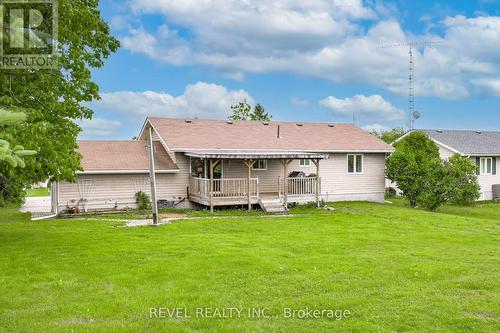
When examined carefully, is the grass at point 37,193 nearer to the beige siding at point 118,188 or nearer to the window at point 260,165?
the beige siding at point 118,188

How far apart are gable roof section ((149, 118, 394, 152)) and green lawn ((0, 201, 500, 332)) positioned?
9.56 m

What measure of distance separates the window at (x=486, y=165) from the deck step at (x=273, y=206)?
58.5ft

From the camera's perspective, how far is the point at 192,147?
76.4 feet

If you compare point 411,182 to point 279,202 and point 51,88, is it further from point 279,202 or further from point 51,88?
point 51,88

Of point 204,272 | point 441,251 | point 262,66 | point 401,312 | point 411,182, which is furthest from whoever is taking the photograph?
point 262,66

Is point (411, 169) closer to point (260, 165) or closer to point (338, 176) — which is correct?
point (338, 176)

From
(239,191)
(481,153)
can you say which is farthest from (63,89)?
(481,153)

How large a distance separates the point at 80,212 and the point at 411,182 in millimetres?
17791

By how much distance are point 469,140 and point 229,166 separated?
20.5m

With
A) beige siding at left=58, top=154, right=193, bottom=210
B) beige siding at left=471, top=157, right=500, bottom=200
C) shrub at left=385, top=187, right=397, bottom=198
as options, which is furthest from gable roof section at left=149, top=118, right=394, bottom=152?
beige siding at left=471, top=157, right=500, bottom=200

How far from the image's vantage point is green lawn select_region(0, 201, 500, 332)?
6.28 m

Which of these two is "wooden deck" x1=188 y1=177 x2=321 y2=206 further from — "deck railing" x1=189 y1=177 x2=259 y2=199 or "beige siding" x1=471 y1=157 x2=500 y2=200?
"beige siding" x1=471 y1=157 x2=500 y2=200

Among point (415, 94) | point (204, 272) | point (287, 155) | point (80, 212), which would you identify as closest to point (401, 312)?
point (204, 272)

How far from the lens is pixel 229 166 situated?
79.2 feet
